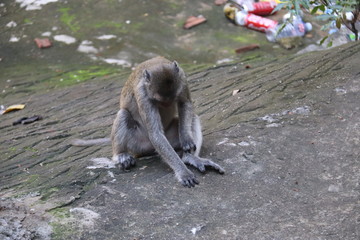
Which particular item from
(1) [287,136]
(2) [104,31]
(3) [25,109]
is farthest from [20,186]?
(2) [104,31]

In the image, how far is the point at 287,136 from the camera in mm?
5281

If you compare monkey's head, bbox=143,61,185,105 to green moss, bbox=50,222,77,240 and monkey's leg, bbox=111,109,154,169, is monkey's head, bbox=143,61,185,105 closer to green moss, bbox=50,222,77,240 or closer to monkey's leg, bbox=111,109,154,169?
monkey's leg, bbox=111,109,154,169

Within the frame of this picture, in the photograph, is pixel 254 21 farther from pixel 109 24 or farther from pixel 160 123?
pixel 160 123

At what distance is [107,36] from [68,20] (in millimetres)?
1188

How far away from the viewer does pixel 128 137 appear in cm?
554

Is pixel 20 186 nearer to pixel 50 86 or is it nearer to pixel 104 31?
pixel 50 86

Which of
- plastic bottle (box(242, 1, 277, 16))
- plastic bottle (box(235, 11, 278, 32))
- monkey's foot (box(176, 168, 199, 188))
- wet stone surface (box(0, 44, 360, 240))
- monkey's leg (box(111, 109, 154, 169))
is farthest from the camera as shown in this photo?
plastic bottle (box(242, 1, 277, 16))

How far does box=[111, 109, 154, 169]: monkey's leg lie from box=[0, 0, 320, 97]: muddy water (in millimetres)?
5010

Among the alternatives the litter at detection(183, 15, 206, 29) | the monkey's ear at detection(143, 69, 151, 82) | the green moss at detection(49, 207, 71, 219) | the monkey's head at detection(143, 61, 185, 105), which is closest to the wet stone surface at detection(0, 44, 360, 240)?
the green moss at detection(49, 207, 71, 219)

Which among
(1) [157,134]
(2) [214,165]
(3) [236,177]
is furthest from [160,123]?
(3) [236,177]

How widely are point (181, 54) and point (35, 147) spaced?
487cm

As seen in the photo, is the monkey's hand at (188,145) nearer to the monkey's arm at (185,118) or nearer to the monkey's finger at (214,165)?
the monkey's arm at (185,118)

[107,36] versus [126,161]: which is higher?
[126,161]

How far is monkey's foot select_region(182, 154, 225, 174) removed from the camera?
4.79 m
